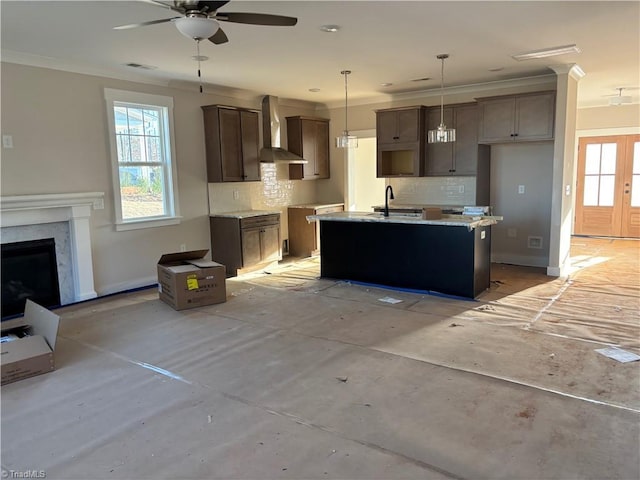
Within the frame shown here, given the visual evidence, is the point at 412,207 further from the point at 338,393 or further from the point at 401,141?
the point at 338,393

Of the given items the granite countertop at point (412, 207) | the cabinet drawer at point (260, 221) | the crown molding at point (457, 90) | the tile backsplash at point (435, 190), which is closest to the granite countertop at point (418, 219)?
the cabinet drawer at point (260, 221)

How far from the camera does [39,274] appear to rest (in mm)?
4980

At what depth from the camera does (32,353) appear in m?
3.35

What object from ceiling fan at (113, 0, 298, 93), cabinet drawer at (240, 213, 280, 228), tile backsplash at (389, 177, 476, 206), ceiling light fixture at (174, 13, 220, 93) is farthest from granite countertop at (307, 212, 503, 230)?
ceiling light fixture at (174, 13, 220, 93)

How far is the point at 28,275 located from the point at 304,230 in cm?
405

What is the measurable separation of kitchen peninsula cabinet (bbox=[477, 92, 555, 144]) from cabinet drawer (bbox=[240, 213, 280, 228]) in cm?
311

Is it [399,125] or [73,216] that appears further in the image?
[399,125]

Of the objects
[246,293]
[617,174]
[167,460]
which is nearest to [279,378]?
[167,460]

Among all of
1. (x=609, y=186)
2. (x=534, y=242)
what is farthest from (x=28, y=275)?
(x=609, y=186)

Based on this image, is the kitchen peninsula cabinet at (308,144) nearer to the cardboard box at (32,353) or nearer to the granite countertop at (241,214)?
the granite countertop at (241,214)

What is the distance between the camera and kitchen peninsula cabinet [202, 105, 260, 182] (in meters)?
6.48

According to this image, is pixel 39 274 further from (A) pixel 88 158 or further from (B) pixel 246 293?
(B) pixel 246 293

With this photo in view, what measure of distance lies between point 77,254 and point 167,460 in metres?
3.55

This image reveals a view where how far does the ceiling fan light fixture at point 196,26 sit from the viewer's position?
263cm
